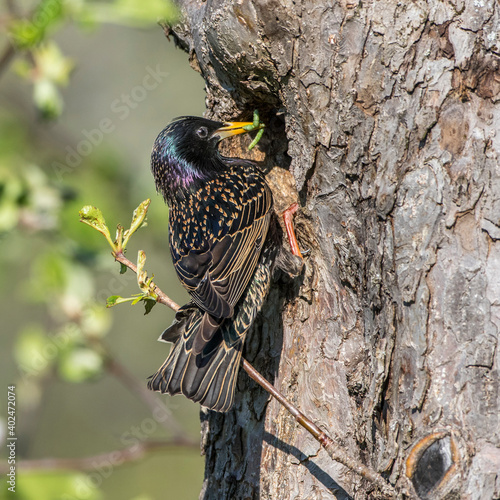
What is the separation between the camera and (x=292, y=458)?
115 inches

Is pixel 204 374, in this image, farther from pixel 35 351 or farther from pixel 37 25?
pixel 37 25

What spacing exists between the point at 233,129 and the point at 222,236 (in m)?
0.57

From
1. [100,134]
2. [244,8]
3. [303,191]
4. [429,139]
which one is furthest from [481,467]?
[100,134]

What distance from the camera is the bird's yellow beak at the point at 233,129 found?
3168 mm

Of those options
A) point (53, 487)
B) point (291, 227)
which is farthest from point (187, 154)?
point (53, 487)

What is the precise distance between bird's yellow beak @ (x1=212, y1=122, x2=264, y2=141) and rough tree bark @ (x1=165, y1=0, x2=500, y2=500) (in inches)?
5.0

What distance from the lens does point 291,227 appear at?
123 inches

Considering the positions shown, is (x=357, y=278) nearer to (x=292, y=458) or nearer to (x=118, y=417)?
(x=292, y=458)

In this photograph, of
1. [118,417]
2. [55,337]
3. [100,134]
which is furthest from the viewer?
[118,417]

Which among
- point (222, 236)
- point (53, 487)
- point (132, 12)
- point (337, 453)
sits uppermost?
point (132, 12)

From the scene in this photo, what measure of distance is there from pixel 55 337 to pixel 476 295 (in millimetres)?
2281

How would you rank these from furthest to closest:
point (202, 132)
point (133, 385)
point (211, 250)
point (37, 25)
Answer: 1. point (133, 385)
2. point (202, 132)
3. point (211, 250)
4. point (37, 25)

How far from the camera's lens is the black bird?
277 centimetres

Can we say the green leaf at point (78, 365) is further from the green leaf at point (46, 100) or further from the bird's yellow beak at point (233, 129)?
the bird's yellow beak at point (233, 129)
